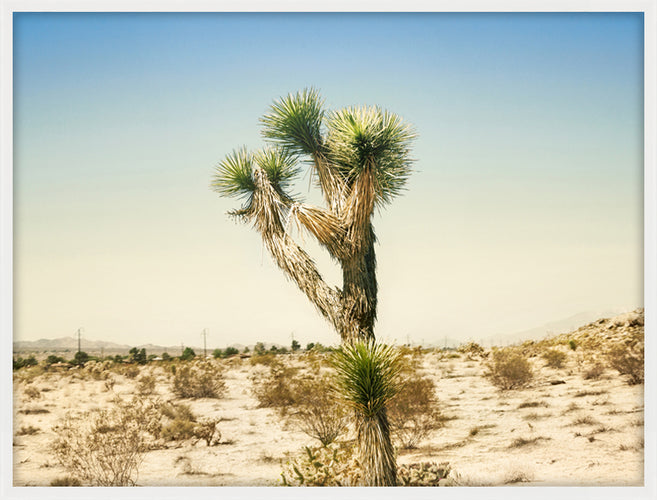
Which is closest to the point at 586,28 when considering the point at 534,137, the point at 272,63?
the point at 534,137

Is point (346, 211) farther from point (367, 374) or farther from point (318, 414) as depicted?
point (318, 414)

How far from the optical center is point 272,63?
615cm

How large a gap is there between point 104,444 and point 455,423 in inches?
151

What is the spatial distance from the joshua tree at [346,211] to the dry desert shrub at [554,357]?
3.80 metres

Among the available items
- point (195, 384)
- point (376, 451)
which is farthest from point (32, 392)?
point (376, 451)

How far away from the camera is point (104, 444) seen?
19.1 feet

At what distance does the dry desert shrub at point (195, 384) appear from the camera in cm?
802

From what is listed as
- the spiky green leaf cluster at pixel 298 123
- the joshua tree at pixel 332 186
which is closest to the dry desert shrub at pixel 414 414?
the joshua tree at pixel 332 186

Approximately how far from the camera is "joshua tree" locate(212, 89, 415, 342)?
4953 mm

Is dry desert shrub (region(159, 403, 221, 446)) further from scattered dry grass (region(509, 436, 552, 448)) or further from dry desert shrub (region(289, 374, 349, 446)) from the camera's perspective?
scattered dry grass (region(509, 436, 552, 448))

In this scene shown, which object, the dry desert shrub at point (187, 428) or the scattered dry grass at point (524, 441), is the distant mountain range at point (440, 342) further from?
the scattered dry grass at point (524, 441)

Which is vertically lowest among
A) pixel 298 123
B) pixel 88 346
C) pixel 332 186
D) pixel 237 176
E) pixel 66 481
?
pixel 66 481

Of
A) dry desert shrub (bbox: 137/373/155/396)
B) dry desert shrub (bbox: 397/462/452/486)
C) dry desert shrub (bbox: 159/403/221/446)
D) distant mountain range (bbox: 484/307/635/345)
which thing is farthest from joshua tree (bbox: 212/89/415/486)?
dry desert shrub (bbox: 137/373/155/396)
